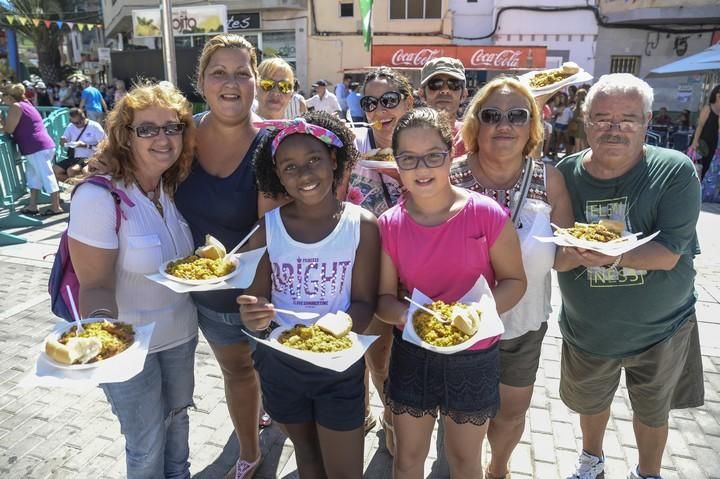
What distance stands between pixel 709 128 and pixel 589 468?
32.2 ft

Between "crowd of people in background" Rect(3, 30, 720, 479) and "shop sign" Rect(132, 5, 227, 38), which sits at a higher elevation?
"shop sign" Rect(132, 5, 227, 38)

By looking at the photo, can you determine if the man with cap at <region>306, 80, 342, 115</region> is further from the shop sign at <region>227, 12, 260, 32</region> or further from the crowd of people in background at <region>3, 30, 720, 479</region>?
the shop sign at <region>227, 12, 260, 32</region>

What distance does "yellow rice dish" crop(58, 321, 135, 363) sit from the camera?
1899mm

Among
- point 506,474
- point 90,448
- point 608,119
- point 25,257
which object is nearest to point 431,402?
point 506,474

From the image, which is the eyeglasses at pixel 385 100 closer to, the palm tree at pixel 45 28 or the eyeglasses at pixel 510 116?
the eyeglasses at pixel 510 116

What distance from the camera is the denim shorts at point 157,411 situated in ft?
7.77

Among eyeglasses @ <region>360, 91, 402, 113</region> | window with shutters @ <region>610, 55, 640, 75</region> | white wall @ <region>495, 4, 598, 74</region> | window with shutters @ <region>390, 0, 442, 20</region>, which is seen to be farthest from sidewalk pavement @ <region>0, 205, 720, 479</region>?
window with shutters @ <region>390, 0, 442, 20</region>

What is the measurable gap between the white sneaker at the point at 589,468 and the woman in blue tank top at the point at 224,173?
7.38ft

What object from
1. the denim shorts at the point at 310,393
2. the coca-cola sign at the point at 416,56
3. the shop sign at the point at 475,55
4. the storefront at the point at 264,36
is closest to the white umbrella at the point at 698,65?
the shop sign at the point at 475,55

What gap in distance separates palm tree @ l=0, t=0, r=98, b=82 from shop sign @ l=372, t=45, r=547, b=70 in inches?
908

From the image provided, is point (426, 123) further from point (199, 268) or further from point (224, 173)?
point (199, 268)

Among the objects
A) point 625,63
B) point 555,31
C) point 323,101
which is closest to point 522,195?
point 323,101

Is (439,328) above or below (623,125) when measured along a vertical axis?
below

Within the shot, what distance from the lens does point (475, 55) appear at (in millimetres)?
21891
